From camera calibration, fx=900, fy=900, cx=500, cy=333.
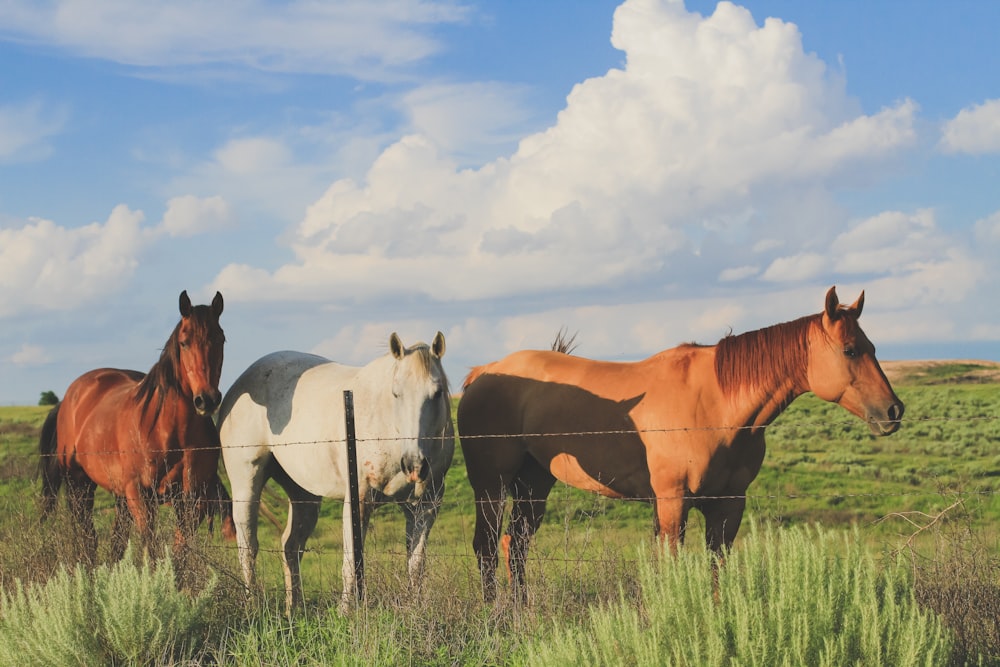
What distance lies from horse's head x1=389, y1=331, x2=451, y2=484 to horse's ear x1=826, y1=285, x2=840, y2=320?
2.71m

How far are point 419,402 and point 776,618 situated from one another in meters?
2.98

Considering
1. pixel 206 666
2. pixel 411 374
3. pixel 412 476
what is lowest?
pixel 206 666

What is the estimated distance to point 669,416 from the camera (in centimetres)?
680

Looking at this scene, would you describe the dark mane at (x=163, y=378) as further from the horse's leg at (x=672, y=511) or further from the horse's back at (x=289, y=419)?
the horse's leg at (x=672, y=511)

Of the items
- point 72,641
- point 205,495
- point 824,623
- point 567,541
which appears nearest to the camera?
point 824,623

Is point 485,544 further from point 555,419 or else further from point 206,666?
point 206,666

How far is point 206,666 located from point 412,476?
166 centimetres

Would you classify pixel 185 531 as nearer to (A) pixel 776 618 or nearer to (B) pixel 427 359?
(B) pixel 427 359

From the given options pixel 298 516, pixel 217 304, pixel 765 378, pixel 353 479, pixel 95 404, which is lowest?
pixel 298 516

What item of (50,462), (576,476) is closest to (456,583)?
(576,476)

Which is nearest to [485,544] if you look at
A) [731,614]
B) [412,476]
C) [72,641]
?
[412,476]

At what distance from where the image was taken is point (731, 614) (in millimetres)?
3795

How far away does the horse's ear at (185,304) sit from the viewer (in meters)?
6.92

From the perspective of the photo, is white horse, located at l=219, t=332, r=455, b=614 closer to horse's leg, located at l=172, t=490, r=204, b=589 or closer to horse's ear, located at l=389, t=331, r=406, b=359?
horse's ear, located at l=389, t=331, r=406, b=359
